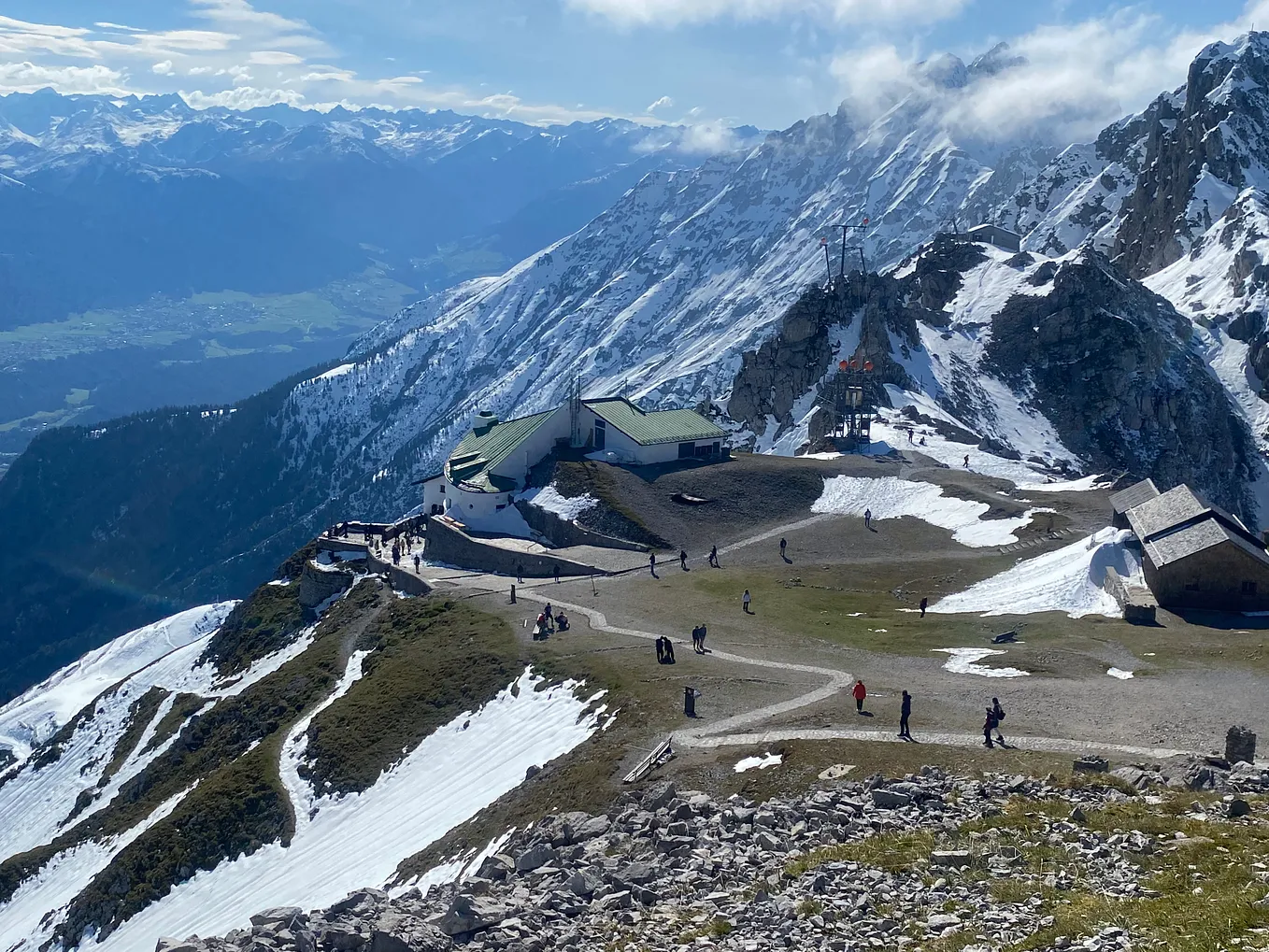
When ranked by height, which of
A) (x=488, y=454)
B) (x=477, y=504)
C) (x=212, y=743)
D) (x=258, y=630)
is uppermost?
(x=488, y=454)

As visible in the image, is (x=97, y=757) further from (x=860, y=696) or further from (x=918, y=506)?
(x=860, y=696)

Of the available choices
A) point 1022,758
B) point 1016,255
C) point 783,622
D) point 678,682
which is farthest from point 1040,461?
point 1022,758

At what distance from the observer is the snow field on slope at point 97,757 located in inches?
3110

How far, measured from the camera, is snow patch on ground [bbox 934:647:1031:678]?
4466 cm

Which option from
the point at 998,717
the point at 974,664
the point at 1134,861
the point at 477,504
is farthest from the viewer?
the point at 477,504

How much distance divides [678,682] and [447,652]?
18566mm

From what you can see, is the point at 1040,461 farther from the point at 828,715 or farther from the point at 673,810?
the point at 673,810

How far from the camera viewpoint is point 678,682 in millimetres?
46469

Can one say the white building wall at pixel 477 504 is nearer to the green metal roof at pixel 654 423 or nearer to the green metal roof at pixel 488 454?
the green metal roof at pixel 488 454

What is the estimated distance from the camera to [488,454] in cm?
9788

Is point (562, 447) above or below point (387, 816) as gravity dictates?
above

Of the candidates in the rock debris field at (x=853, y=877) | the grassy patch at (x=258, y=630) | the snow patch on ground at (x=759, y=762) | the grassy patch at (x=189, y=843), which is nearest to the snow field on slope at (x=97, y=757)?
the grassy patch at (x=258, y=630)

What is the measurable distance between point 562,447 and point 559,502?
36.8 feet

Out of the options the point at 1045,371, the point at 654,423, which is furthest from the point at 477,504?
the point at 1045,371
